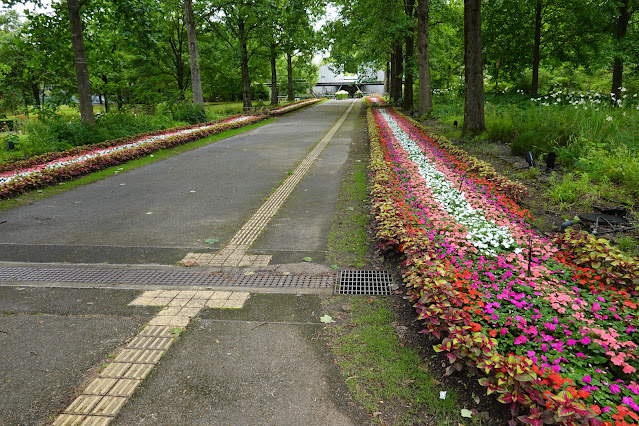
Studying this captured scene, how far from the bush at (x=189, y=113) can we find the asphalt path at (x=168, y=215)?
31.7 feet

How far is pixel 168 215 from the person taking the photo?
21.6ft

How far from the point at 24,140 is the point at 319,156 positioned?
29.6 ft


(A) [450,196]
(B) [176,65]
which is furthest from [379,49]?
(A) [450,196]

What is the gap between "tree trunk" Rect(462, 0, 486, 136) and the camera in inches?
432

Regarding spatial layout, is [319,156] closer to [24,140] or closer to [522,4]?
[24,140]

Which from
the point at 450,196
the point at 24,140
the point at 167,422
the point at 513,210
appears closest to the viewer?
the point at 167,422

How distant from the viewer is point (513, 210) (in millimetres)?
5367

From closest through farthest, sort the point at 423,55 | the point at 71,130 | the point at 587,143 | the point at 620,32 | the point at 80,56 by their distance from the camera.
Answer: the point at 587,143 → the point at 71,130 → the point at 80,56 → the point at 620,32 → the point at 423,55

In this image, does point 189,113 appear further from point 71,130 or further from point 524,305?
point 524,305

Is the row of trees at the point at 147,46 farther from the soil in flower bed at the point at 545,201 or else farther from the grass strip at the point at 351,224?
the soil in flower bed at the point at 545,201

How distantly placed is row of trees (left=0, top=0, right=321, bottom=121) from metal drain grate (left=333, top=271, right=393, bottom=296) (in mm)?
13497

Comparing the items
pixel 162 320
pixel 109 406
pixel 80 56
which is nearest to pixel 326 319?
pixel 162 320

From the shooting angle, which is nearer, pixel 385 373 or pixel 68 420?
pixel 68 420

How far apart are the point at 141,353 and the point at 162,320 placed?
471 mm
